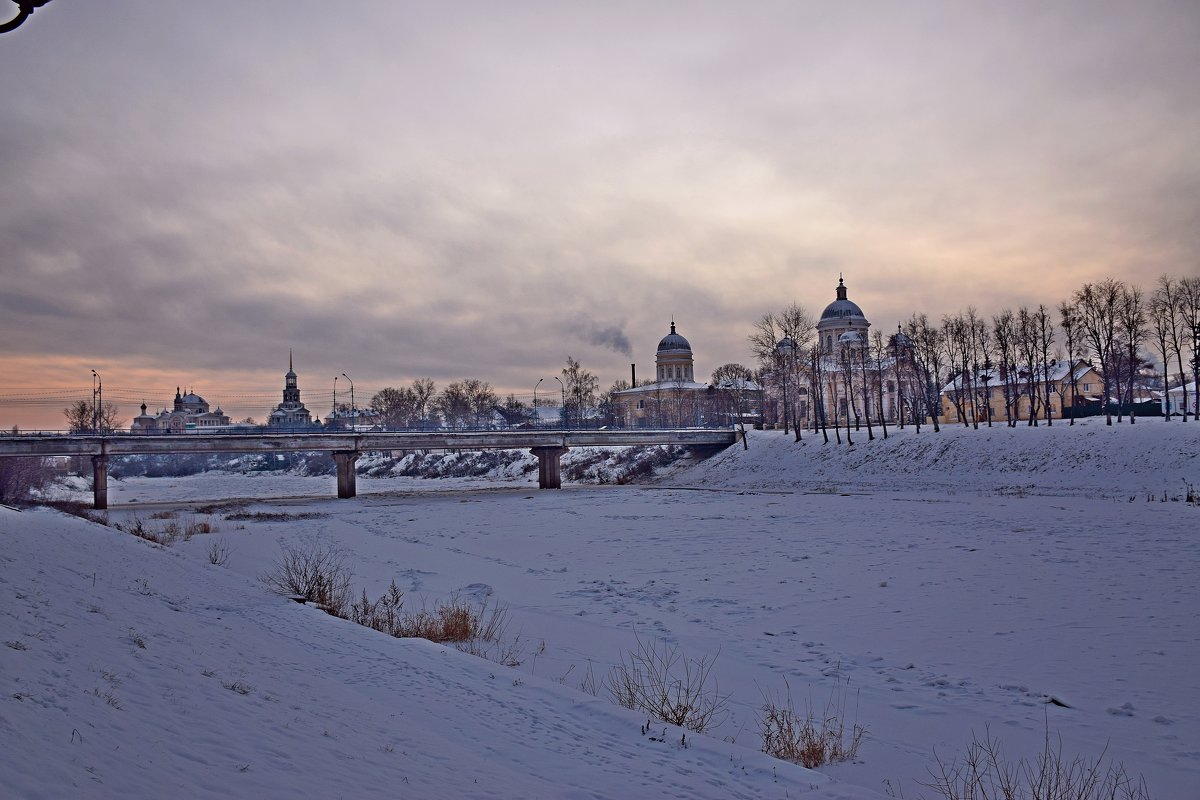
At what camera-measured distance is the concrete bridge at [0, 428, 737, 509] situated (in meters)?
63.3

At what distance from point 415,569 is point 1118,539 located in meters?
22.4

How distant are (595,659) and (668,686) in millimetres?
2047

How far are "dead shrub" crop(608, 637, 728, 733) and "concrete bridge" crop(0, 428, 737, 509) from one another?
58040mm

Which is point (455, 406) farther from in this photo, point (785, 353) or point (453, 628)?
point (453, 628)

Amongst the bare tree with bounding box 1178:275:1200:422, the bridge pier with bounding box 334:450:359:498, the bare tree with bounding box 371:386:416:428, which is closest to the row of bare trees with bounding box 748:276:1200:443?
the bare tree with bounding box 1178:275:1200:422

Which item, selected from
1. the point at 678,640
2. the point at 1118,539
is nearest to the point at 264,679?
the point at 678,640

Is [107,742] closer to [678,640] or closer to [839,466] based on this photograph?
[678,640]

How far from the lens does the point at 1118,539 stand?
26.3 meters

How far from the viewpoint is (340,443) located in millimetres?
71000

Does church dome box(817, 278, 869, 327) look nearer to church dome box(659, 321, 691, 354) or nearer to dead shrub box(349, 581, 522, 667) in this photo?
church dome box(659, 321, 691, 354)

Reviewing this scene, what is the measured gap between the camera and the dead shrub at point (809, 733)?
9138 millimetres

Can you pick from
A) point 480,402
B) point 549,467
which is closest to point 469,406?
point 480,402

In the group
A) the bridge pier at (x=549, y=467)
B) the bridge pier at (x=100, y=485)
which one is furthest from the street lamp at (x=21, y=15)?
the bridge pier at (x=549, y=467)

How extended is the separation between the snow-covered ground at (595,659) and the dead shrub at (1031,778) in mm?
269
